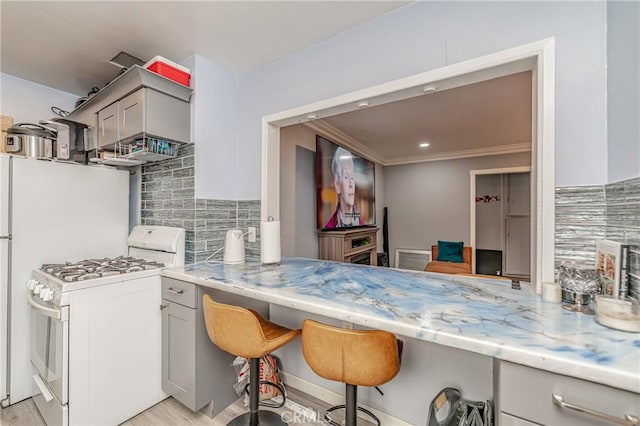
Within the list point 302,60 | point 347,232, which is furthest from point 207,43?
point 347,232

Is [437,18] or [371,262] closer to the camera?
[437,18]

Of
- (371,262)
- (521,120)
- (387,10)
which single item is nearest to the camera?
(387,10)

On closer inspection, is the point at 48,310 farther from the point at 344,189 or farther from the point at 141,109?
the point at 344,189

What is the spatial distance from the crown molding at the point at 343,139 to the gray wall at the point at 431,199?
2.87 feet

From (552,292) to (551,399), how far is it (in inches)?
20.9

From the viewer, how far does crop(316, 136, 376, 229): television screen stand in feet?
9.96

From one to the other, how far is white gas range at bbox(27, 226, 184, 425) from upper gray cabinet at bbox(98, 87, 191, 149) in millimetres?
895

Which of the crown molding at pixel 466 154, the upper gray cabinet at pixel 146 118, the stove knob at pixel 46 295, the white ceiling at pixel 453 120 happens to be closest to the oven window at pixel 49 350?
the stove knob at pixel 46 295

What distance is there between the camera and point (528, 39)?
1233 mm

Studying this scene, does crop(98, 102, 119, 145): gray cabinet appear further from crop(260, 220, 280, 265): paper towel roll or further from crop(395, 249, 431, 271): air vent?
crop(395, 249, 431, 271): air vent

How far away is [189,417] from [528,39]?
269 centimetres

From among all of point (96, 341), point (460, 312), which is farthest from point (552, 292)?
point (96, 341)

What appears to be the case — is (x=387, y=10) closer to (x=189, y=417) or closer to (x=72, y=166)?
(x=72, y=166)

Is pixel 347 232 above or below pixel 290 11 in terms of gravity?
below
